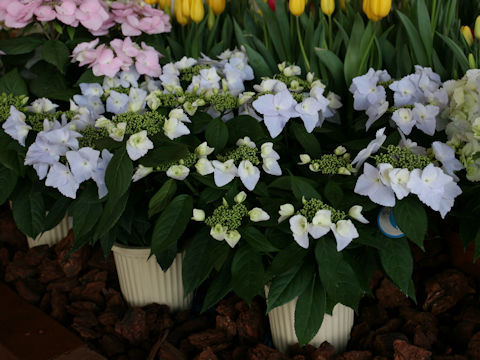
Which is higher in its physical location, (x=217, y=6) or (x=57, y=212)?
(x=217, y=6)

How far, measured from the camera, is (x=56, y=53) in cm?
132

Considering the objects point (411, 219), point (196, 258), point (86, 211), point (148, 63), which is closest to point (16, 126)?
point (86, 211)

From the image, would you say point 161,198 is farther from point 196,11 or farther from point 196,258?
point 196,11

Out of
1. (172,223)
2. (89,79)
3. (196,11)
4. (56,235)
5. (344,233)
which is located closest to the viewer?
(344,233)

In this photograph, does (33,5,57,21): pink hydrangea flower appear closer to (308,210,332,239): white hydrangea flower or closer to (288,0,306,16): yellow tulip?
(288,0,306,16): yellow tulip

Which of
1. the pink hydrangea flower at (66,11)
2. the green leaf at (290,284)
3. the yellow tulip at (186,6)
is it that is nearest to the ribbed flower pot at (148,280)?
the green leaf at (290,284)

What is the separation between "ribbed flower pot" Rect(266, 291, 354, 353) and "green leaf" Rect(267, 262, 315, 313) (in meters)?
0.12

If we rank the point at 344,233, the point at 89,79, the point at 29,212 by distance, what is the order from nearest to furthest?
the point at 344,233, the point at 29,212, the point at 89,79

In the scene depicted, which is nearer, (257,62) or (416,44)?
(416,44)

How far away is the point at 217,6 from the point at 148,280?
2.43ft

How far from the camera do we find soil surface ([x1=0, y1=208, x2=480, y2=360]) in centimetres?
106

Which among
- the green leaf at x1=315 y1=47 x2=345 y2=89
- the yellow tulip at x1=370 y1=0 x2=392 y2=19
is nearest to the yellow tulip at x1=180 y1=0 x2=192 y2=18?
the green leaf at x1=315 y1=47 x2=345 y2=89

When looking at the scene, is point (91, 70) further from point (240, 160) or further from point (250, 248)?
point (250, 248)

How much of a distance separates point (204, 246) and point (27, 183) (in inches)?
18.4
